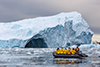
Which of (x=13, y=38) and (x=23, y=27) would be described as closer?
(x=13, y=38)

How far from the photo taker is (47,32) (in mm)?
37844

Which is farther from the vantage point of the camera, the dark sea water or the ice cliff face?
the ice cliff face

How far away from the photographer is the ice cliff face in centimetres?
3797

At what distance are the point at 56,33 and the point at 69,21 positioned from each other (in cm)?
357

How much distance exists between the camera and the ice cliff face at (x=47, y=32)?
37969 millimetres

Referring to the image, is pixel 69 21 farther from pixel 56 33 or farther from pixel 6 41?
pixel 6 41

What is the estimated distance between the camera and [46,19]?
→ 143ft

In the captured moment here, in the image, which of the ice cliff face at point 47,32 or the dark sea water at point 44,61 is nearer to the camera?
the dark sea water at point 44,61

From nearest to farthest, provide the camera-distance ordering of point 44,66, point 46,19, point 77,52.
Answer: point 44,66, point 77,52, point 46,19

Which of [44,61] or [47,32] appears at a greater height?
[47,32]

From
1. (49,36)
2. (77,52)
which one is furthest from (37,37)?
(77,52)

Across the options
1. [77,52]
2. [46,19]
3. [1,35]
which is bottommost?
[77,52]

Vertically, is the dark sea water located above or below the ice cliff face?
below

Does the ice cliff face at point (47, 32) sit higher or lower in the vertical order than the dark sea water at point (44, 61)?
higher
